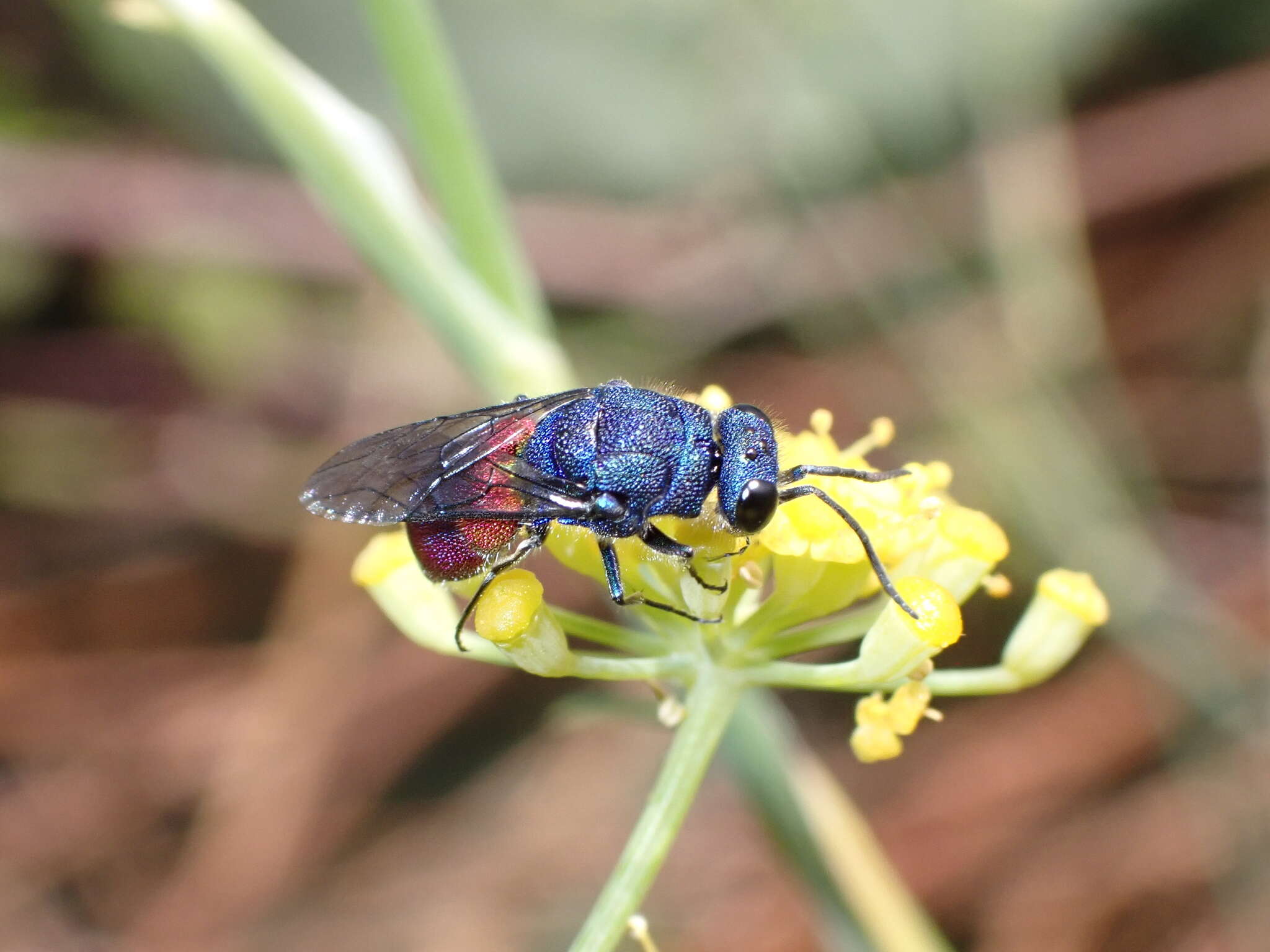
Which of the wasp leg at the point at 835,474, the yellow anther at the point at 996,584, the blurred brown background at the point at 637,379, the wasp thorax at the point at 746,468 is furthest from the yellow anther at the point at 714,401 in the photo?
the blurred brown background at the point at 637,379

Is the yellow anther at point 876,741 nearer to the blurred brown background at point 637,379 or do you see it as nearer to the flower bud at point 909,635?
the flower bud at point 909,635

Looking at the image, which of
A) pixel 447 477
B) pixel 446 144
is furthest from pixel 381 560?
pixel 446 144

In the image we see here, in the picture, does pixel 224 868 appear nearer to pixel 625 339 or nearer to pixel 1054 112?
pixel 625 339

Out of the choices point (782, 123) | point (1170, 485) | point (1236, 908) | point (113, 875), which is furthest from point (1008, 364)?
point (113, 875)

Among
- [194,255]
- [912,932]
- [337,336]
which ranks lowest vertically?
[912,932]

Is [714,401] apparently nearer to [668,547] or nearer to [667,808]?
[668,547]
